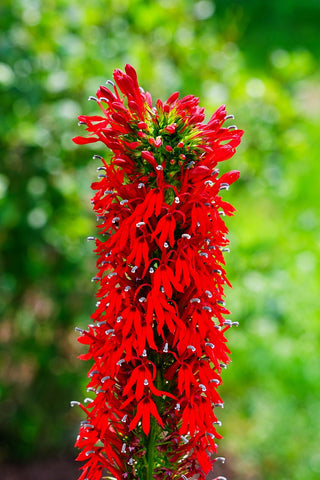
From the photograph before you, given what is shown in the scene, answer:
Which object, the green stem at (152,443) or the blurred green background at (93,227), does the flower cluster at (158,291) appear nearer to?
the green stem at (152,443)

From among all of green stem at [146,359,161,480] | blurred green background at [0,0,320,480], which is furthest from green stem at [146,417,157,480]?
blurred green background at [0,0,320,480]

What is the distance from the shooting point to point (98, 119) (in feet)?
4.74

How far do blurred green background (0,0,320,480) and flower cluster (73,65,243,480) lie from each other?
4.87 feet

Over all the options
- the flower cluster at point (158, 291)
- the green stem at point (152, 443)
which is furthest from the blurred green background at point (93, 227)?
the green stem at point (152, 443)

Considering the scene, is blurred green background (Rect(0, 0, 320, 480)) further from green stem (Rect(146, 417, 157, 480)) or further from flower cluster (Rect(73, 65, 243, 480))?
green stem (Rect(146, 417, 157, 480))

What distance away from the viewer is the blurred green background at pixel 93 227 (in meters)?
3.69

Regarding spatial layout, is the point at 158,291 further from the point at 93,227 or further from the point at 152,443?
the point at 93,227

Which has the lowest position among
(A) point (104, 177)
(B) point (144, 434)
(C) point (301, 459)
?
→ (B) point (144, 434)

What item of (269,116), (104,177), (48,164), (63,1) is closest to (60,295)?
(48,164)

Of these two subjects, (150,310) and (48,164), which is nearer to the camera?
(150,310)

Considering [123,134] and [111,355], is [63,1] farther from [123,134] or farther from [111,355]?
[111,355]

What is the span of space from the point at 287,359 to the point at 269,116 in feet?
6.67

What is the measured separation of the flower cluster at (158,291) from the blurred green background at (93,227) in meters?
1.48

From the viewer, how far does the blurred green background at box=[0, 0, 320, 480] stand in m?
3.69
